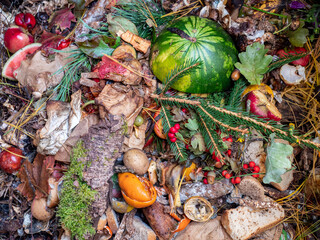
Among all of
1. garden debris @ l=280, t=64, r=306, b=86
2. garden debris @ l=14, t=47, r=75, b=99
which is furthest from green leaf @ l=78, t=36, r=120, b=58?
garden debris @ l=280, t=64, r=306, b=86

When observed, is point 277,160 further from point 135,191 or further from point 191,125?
point 135,191

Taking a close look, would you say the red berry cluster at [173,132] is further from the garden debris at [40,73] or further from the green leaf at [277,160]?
the garden debris at [40,73]

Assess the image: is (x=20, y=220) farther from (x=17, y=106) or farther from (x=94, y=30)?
(x=94, y=30)

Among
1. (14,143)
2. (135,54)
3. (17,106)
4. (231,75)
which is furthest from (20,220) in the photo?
(231,75)

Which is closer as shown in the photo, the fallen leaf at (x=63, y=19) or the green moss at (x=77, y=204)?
the green moss at (x=77, y=204)

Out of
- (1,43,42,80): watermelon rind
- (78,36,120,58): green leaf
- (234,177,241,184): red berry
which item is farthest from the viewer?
(1,43,42,80): watermelon rind

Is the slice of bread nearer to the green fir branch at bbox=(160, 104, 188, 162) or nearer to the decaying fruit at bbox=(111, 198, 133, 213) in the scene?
the green fir branch at bbox=(160, 104, 188, 162)

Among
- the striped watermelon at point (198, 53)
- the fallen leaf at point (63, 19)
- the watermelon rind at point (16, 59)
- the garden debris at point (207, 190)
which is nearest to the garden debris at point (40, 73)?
the watermelon rind at point (16, 59)
